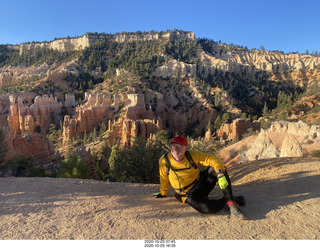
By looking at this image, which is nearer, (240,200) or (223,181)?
(223,181)

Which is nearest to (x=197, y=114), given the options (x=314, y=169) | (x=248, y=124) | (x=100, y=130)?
(x=248, y=124)

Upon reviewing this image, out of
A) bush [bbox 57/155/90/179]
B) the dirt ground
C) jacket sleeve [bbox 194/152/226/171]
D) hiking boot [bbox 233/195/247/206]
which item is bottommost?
bush [bbox 57/155/90/179]

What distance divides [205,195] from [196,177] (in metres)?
0.36

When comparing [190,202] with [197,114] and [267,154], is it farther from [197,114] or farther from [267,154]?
[197,114]

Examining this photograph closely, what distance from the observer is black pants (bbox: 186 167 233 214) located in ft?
10.3

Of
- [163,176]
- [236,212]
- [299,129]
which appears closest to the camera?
[236,212]

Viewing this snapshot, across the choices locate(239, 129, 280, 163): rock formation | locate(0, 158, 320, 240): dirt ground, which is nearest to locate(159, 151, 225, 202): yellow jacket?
locate(0, 158, 320, 240): dirt ground

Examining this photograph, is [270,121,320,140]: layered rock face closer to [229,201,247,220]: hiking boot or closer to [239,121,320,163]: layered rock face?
[239,121,320,163]: layered rock face

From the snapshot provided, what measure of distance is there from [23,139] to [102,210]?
2092 cm

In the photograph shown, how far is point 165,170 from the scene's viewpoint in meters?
3.50

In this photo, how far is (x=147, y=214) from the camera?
326 cm

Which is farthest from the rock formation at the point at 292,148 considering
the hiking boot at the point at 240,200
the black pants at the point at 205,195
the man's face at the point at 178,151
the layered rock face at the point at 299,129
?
the man's face at the point at 178,151

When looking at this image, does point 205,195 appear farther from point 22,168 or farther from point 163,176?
point 22,168

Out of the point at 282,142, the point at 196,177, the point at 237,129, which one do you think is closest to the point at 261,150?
the point at 282,142
